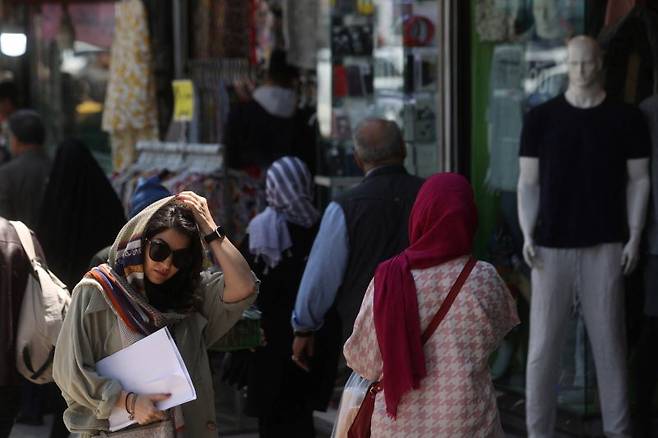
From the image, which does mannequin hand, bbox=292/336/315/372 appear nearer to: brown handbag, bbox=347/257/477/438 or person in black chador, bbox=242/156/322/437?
person in black chador, bbox=242/156/322/437

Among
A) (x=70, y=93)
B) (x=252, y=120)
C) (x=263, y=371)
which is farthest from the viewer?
(x=70, y=93)

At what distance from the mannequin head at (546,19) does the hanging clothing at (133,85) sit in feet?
12.6

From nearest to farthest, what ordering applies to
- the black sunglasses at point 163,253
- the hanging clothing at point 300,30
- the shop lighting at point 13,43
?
the black sunglasses at point 163,253 → the hanging clothing at point 300,30 → the shop lighting at point 13,43

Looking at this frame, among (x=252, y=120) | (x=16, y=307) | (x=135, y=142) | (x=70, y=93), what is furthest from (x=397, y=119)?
(x=70, y=93)

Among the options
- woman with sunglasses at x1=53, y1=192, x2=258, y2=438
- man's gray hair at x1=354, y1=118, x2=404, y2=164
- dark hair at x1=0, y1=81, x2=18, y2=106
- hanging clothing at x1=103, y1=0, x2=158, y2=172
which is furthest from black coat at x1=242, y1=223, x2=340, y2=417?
dark hair at x1=0, y1=81, x2=18, y2=106

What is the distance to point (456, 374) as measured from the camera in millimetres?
4504

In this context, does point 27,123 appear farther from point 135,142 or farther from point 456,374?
point 456,374

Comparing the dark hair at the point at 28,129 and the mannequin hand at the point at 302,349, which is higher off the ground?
the dark hair at the point at 28,129

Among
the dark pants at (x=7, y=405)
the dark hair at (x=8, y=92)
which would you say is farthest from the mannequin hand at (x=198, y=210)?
the dark hair at (x=8, y=92)

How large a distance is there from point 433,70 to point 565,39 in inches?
41.3

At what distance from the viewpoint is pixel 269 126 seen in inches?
371

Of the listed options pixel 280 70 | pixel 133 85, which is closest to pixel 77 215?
pixel 280 70

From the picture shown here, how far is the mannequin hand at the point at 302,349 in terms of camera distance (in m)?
6.23

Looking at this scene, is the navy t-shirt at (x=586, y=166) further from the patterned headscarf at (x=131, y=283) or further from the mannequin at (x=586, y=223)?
the patterned headscarf at (x=131, y=283)
